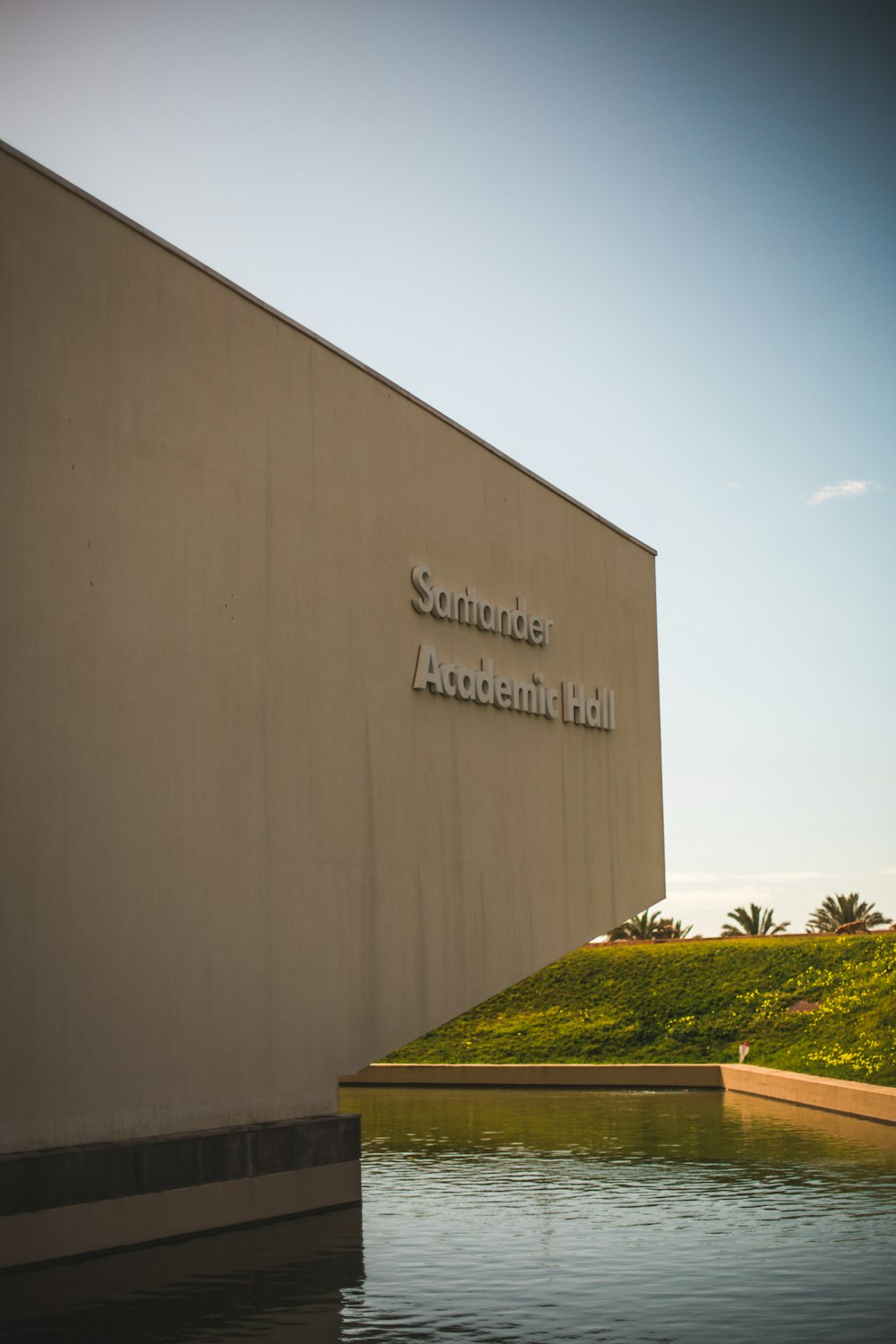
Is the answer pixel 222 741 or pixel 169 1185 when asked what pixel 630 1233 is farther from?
pixel 222 741

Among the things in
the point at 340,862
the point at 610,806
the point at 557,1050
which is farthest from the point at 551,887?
the point at 557,1050

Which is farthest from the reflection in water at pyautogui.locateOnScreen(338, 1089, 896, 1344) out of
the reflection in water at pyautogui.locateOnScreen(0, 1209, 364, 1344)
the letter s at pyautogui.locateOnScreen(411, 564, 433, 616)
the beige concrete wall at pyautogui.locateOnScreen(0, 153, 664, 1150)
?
the letter s at pyautogui.locateOnScreen(411, 564, 433, 616)

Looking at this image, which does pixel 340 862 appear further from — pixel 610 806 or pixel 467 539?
pixel 610 806

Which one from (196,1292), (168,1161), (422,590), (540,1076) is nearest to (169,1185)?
(168,1161)

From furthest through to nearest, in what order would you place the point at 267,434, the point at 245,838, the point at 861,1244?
the point at 267,434
the point at 245,838
the point at 861,1244

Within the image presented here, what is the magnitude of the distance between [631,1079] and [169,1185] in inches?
817

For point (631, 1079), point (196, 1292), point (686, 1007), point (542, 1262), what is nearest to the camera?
point (196, 1292)

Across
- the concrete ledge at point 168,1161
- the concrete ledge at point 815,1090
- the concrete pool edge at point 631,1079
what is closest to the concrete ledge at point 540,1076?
the concrete pool edge at point 631,1079

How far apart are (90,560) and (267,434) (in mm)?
2775

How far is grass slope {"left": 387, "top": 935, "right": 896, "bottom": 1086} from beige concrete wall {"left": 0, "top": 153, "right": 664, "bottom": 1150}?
16180mm

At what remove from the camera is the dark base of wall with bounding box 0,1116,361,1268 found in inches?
408

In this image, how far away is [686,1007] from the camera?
34.6m

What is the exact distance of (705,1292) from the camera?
9.62 m

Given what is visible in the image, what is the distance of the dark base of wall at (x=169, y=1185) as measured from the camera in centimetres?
1035
